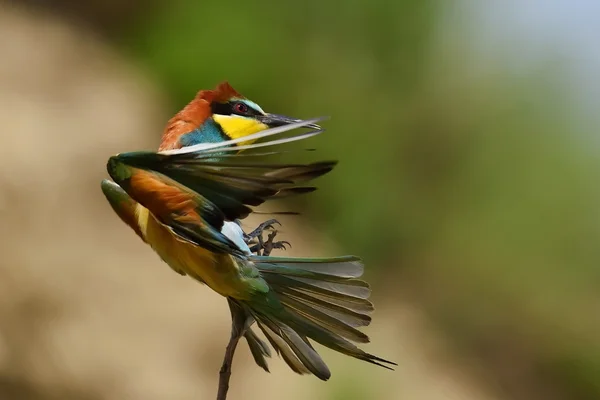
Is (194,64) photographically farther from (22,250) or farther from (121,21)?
(22,250)

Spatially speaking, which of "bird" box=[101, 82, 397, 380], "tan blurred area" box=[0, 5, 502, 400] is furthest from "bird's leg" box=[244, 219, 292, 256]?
"tan blurred area" box=[0, 5, 502, 400]

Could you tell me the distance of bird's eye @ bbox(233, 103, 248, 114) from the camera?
518 mm

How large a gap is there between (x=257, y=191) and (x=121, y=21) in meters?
1.45

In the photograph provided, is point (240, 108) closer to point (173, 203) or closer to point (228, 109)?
point (228, 109)

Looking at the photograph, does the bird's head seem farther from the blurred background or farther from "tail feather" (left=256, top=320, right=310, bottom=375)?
the blurred background

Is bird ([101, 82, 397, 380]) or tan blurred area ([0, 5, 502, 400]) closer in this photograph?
bird ([101, 82, 397, 380])

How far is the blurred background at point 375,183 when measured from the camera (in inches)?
55.5

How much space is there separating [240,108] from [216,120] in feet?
0.07

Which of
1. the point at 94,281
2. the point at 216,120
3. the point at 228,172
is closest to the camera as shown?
the point at 228,172

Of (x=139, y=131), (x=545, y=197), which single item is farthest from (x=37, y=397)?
(x=545, y=197)

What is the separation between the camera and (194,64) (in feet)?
5.01

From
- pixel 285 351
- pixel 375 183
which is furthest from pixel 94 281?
pixel 285 351

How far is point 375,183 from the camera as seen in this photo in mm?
1581

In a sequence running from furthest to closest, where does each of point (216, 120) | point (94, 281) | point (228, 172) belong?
point (94, 281) → point (216, 120) → point (228, 172)
